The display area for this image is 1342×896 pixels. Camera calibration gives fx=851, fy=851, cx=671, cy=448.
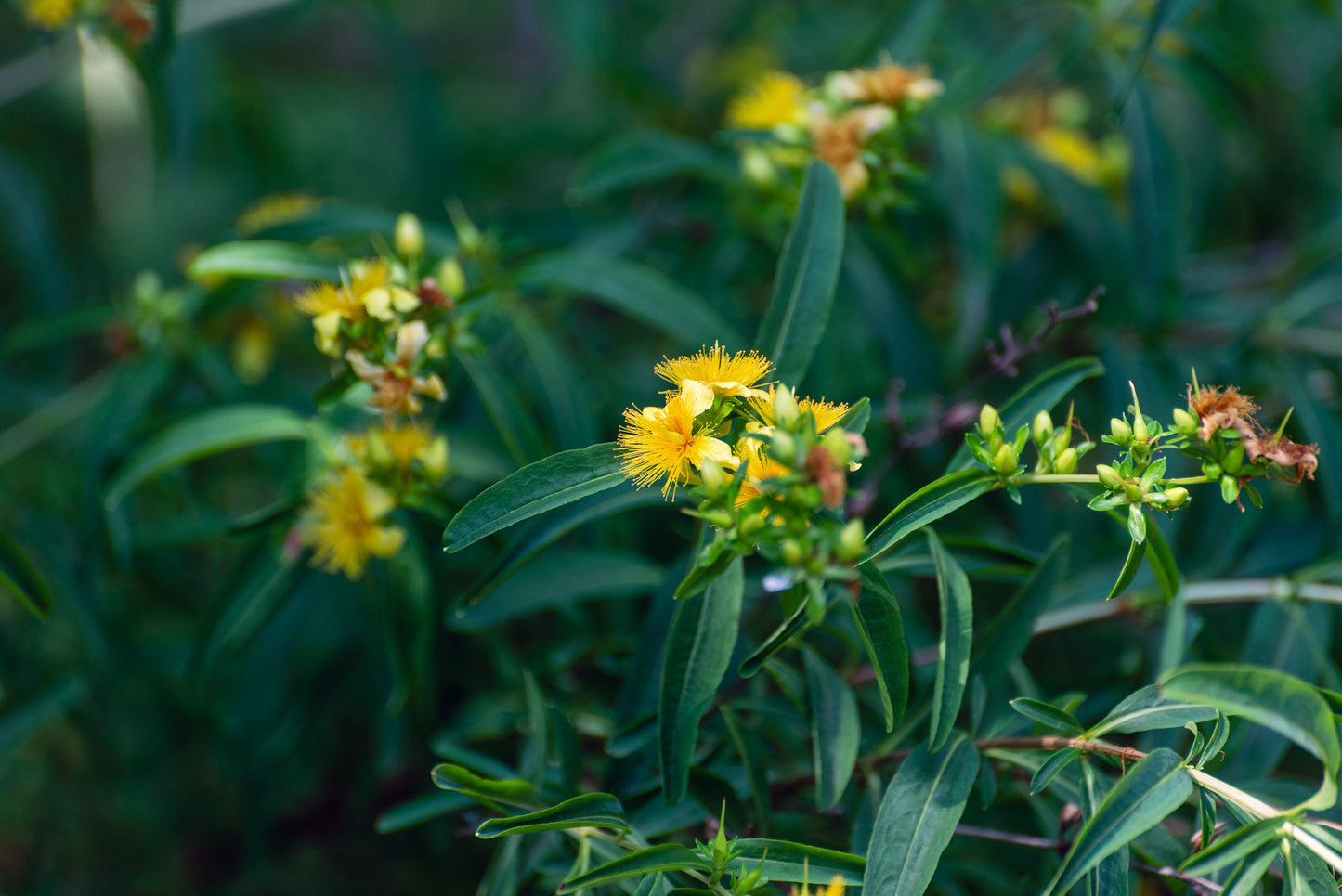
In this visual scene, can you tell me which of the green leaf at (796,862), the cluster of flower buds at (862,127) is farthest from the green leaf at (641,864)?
the cluster of flower buds at (862,127)

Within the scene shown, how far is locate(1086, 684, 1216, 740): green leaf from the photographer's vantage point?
2.68ft

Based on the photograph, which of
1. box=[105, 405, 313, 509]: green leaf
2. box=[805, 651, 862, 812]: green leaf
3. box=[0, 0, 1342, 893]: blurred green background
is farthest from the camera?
box=[0, 0, 1342, 893]: blurred green background

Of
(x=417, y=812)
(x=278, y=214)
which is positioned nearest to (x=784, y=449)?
(x=417, y=812)

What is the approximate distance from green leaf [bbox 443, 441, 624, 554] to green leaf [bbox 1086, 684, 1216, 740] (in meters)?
0.55

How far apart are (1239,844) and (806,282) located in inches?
27.3

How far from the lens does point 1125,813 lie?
756mm

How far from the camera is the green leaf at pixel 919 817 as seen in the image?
2.66ft

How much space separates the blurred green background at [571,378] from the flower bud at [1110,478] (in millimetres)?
413

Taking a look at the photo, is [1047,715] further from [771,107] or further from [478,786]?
[771,107]

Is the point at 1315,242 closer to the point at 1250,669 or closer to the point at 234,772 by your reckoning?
the point at 1250,669

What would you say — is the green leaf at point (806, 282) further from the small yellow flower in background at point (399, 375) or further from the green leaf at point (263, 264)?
the green leaf at point (263, 264)

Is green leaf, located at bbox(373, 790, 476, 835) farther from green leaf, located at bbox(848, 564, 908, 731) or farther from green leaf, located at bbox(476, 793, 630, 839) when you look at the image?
green leaf, located at bbox(848, 564, 908, 731)

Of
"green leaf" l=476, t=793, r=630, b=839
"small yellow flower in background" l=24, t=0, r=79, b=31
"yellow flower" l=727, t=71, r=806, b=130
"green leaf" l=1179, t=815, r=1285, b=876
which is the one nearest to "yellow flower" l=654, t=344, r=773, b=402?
"green leaf" l=476, t=793, r=630, b=839

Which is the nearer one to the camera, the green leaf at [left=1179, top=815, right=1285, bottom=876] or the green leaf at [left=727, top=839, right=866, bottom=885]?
the green leaf at [left=1179, top=815, right=1285, bottom=876]
